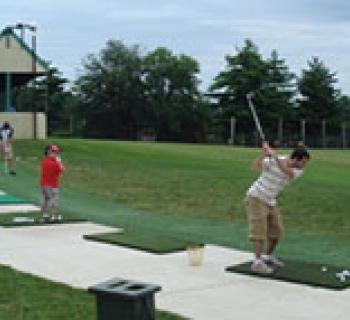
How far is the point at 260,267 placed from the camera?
9.30 metres

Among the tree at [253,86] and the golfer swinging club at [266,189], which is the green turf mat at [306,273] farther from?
the tree at [253,86]

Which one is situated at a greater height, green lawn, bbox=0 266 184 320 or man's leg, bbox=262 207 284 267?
man's leg, bbox=262 207 284 267

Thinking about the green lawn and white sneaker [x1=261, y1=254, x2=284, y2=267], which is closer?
the green lawn

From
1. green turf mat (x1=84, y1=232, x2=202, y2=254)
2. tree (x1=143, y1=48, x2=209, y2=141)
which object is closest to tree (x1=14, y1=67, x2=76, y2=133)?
tree (x1=143, y1=48, x2=209, y2=141)

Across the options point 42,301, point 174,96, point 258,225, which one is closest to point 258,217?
point 258,225

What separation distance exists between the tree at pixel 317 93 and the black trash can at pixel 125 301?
8017cm

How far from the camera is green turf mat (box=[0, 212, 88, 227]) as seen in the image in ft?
46.0

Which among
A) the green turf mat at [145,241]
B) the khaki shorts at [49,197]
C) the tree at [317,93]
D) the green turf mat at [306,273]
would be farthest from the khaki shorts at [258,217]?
the tree at [317,93]

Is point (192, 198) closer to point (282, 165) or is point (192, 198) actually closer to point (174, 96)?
point (282, 165)

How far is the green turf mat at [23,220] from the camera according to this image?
14023 millimetres

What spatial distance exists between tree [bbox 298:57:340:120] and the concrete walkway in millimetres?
74213

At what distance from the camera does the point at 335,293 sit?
8445 millimetres

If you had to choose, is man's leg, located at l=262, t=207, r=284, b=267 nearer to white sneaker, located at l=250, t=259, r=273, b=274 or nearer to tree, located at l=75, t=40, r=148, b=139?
white sneaker, located at l=250, t=259, r=273, b=274

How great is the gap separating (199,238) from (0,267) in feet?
12.0
